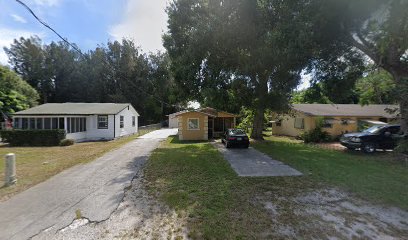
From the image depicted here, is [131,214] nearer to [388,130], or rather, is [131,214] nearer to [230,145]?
[230,145]

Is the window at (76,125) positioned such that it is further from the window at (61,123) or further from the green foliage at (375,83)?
the green foliage at (375,83)

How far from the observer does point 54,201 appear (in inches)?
240

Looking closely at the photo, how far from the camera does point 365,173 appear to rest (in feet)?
29.0

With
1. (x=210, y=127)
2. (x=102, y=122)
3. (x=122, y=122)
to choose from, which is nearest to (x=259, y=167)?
(x=210, y=127)

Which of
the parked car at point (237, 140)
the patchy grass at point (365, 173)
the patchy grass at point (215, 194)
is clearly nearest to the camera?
the patchy grass at point (215, 194)

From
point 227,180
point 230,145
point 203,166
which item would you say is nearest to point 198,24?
point 230,145

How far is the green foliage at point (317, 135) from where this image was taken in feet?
66.3

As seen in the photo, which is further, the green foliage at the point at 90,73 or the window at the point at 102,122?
the green foliage at the point at 90,73

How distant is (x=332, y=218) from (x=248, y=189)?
241cm

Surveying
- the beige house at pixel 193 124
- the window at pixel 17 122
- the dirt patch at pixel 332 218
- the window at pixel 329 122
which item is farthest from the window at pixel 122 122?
the dirt patch at pixel 332 218

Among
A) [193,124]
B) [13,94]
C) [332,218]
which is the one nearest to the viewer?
[332,218]

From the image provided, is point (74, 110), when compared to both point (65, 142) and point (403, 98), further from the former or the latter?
point (403, 98)

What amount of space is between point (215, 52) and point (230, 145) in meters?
6.62

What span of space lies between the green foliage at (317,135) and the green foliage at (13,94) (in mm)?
32855
